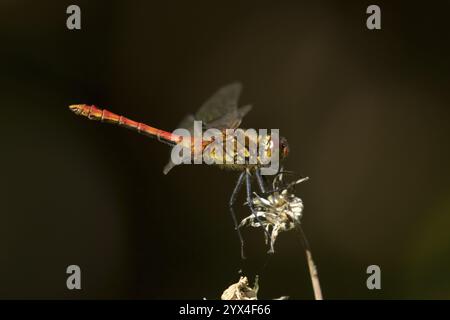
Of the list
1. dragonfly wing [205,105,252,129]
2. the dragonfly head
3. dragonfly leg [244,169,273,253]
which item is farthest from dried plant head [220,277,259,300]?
dragonfly wing [205,105,252,129]

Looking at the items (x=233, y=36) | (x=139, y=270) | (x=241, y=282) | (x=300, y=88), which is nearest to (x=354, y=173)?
(x=300, y=88)

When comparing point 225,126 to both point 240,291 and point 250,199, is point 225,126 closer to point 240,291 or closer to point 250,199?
point 250,199

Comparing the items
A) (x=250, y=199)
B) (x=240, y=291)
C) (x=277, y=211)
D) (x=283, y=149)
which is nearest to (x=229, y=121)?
(x=283, y=149)

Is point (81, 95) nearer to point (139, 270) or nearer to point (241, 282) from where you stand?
point (139, 270)

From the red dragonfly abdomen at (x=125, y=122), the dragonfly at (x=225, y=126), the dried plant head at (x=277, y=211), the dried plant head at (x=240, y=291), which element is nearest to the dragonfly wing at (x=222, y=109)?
the dragonfly at (x=225, y=126)

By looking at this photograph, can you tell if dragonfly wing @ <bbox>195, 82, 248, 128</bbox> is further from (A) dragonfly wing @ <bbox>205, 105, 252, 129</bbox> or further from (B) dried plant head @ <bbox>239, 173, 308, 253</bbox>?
(B) dried plant head @ <bbox>239, 173, 308, 253</bbox>

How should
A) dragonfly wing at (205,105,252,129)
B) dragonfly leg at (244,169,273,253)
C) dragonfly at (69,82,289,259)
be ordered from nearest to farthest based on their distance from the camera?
dragonfly leg at (244,169,273,253) < dragonfly at (69,82,289,259) < dragonfly wing at (205,105,252,129)

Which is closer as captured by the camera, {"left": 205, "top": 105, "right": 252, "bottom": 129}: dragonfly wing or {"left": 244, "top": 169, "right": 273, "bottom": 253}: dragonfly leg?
{"left": 244, "top": 169, "right": 273, "bottom": 253}: dragonfly leg

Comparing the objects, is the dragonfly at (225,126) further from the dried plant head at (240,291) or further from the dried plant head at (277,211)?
the dried plant head at (240,291)
